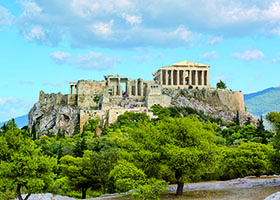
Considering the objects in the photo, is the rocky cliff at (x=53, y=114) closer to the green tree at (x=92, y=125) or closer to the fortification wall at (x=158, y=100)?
the green tree at (x=92, y=125)

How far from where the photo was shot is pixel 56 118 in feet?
340

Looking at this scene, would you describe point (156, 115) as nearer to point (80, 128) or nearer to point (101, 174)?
point (80, 128)

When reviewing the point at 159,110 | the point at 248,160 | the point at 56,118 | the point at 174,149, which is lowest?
the point at 248,160

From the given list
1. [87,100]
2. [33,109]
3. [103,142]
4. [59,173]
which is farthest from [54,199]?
[33,109]

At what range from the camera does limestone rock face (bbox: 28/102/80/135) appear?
101 m

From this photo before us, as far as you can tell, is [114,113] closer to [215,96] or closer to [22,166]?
[215,96]

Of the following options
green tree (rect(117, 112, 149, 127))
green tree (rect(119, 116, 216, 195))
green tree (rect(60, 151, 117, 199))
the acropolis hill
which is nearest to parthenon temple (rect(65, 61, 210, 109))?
the acropolis hill

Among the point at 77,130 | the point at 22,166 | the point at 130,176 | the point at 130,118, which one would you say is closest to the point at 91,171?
the point at 130,176

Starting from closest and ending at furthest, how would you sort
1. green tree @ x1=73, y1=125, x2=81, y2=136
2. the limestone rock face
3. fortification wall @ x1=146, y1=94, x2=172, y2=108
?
1. green tree @ x1=73, y1=125, x2=81, y2=136
2. the limestone rock face
3. fortification wall @ x1=146, y1=94, x2=172, y2=108

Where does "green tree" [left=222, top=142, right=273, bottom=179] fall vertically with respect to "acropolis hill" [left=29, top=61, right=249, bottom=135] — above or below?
below

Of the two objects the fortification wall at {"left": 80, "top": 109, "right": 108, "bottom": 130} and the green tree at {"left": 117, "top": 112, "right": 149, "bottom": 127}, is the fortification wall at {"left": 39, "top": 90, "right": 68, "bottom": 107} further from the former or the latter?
the green tree at {"left": 117, "top": 112, "right": 149, "bottom": 127}

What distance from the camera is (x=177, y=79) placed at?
123938 millimetres

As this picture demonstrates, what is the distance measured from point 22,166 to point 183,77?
93872 millimetres

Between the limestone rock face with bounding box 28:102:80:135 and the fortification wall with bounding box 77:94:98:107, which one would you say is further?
the fortification wall with bounding box 77:94:98:107
